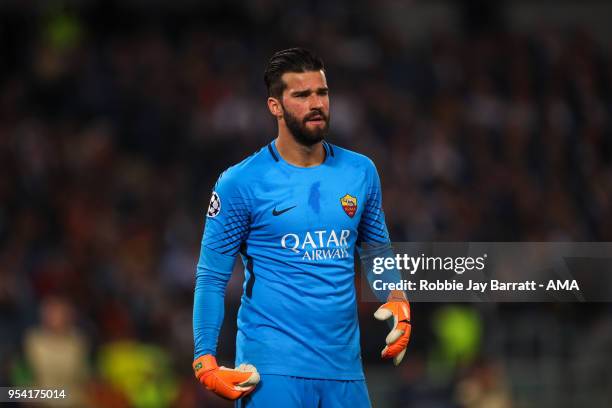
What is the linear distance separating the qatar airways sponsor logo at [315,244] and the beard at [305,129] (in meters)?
0.36

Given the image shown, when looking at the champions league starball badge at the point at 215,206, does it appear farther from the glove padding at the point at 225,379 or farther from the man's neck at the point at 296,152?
the glove padding at the point at 225,379

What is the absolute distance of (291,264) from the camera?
4.56m

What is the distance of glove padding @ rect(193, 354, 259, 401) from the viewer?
440 centimetres

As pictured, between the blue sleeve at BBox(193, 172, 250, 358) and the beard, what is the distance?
1.01 feet

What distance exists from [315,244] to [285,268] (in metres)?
0.15

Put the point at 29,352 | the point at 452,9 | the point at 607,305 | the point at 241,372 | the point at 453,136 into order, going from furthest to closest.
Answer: the point at 452,9 → the point at 453,136 → the point at 607,305 → the point at 29,352 → the point at 241,372

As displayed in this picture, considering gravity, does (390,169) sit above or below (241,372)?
above

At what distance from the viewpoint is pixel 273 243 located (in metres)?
4.59

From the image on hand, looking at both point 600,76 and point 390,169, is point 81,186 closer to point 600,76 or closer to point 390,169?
point 390,169

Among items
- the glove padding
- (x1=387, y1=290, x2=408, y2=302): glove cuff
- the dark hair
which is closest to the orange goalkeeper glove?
(x1=387, y1=290, x2=408, y2=302): glove cuff

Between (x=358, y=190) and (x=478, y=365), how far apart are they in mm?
4567

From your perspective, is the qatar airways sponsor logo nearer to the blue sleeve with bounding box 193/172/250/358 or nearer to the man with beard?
the man with beard

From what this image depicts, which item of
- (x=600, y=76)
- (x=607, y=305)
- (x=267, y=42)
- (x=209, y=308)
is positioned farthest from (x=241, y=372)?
(x=600, y=76)

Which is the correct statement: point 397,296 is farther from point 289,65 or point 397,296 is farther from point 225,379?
point 289,65
